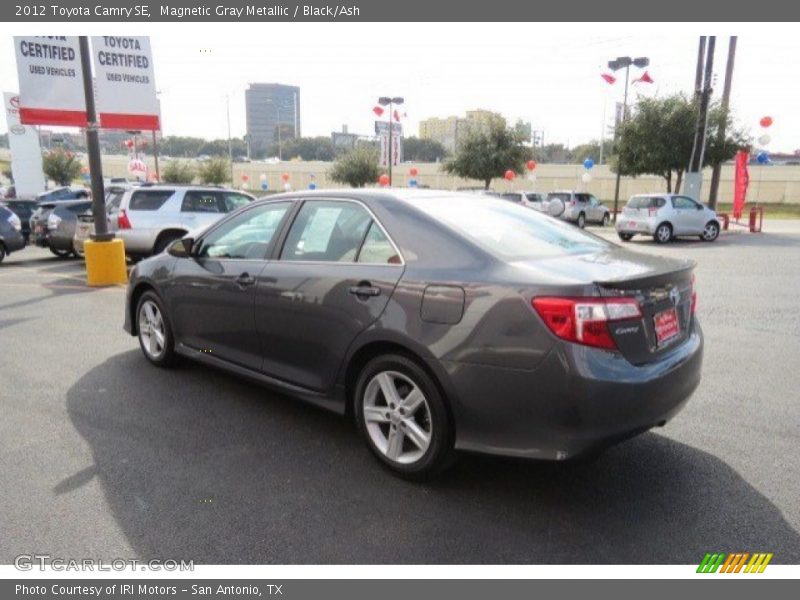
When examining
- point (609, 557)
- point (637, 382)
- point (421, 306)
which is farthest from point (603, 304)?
point (609, 557)

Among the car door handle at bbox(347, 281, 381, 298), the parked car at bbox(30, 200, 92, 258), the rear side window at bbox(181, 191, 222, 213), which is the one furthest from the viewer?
the parked car at bbox(30, 200, 92, 258)

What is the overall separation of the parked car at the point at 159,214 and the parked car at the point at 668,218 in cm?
1286

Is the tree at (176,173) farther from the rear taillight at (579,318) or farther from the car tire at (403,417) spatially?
the rear taillight at (579,318)

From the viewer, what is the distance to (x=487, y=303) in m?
2.92

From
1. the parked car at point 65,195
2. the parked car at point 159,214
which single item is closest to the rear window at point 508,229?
the parked car at point 159,214

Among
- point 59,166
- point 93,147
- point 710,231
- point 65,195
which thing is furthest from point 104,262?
point 59,166

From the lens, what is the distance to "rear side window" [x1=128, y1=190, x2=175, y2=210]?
480 inches

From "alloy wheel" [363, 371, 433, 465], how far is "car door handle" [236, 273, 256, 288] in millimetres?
1270

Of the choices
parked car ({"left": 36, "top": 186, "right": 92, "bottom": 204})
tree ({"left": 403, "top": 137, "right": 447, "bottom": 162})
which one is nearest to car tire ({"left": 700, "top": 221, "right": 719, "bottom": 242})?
parked car ({"left": 36, "top": 186, "right": 92, "bottom": 204})

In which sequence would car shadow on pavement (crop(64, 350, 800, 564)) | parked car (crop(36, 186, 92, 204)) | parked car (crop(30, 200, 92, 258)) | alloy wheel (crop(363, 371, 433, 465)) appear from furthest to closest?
parked car (crop(36, 186, 92, 204)) → parked car (crop(30, 200, 92, 258)) → alloy wheel (crop(363, 371, 433, 465)) → car shadow on pavement (crop(64, 350, 800, 564))

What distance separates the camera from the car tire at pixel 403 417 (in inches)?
124

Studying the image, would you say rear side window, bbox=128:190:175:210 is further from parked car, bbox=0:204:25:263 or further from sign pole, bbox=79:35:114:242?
parked car, bbox=0:204:25:263

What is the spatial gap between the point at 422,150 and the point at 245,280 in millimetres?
105986

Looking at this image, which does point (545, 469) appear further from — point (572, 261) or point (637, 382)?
point (572, 261)
